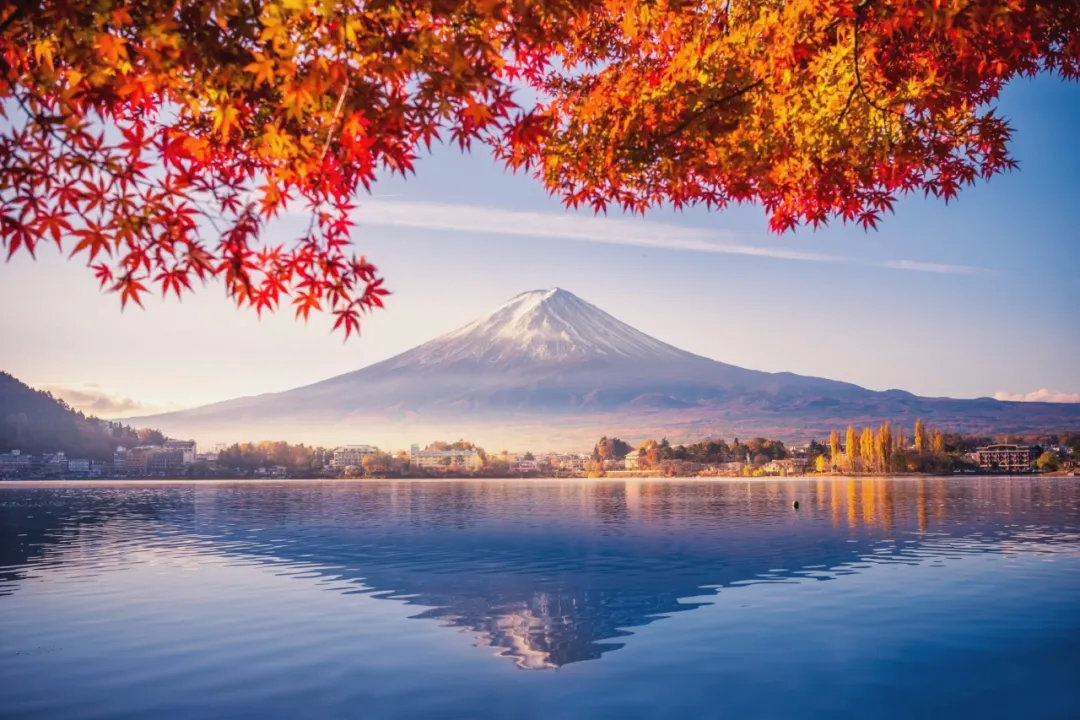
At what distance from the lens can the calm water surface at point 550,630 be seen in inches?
366

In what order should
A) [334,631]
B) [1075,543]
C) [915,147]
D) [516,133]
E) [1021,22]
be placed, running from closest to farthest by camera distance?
1. [516,133]
2. [1021,22]
3. [915,147]
4. [334,631]
5. [1075,543]

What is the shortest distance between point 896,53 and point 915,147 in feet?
3.00

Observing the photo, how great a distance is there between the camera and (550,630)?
13.2 meters

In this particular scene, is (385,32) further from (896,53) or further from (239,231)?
(896,53)

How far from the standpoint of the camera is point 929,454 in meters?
162

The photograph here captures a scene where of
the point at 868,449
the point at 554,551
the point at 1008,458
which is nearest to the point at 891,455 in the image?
the point at 868,449

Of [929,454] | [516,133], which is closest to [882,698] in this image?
[516,133]

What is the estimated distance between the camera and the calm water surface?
30.5 feet

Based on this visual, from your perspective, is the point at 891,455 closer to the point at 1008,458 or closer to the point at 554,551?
the point at 1008,458

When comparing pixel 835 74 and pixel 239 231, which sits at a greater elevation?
pixel 835 74

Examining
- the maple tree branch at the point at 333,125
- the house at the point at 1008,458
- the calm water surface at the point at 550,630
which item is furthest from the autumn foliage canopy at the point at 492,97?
the house at the point at 1008,458

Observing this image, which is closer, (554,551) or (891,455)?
(554,551)

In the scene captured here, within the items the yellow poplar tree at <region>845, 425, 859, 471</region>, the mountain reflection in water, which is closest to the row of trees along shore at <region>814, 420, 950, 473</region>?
the yellow poplar tree at <region>845, 425, 859, 471</region>

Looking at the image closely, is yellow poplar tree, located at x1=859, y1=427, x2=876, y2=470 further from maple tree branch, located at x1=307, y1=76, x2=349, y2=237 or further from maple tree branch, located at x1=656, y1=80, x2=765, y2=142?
maple tree branch, located at x1=307, y1=76, x2=349, y2=237
